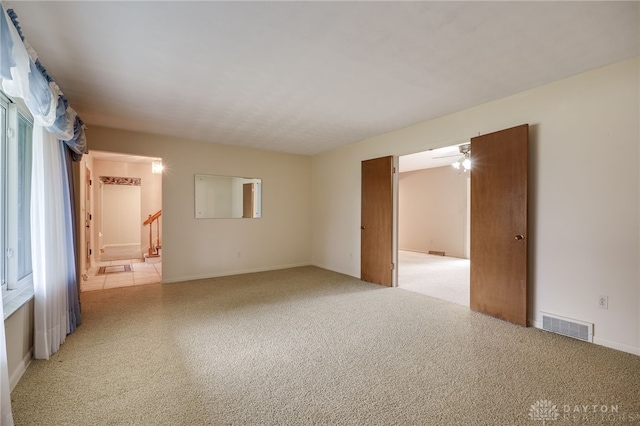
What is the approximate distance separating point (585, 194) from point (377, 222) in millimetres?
2602

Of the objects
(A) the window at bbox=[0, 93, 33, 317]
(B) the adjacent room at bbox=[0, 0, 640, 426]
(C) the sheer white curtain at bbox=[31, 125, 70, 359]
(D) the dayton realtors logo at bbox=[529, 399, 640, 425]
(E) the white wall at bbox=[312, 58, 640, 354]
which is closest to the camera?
(D) the dayton realtors logo at bbox=[529, 399, 640, 425]

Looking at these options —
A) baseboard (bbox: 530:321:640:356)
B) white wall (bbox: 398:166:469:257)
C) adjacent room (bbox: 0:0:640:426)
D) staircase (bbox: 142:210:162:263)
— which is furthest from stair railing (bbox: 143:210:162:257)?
baseboard (bbox: 530:321:640:356)

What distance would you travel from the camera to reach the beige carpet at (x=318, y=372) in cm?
169

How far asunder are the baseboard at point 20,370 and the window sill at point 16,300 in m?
0.43

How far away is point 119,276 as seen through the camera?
5.16 m

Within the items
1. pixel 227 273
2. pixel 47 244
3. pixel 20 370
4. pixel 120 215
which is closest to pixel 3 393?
pixel 20 370

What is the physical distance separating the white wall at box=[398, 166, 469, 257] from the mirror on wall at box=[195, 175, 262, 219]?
171 inches

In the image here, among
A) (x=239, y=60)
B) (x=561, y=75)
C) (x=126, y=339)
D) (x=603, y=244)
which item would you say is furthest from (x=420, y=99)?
(x=126, y=339)

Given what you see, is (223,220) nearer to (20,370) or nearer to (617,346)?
(20,370)

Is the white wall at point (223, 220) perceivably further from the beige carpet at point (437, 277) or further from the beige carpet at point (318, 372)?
the beige carpet at point (437, 277)

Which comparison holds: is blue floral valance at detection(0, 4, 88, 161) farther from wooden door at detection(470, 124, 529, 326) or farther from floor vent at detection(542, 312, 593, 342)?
floor vent at detection(542, 312, 593, 342)

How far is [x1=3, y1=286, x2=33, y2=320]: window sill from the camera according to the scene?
1952mm

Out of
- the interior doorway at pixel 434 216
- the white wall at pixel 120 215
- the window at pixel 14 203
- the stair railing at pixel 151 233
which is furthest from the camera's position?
the white wall at pixel 120 215

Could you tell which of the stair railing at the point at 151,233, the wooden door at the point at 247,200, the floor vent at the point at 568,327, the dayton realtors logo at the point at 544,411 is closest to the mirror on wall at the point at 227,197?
the wooden door at the point at 247,200
